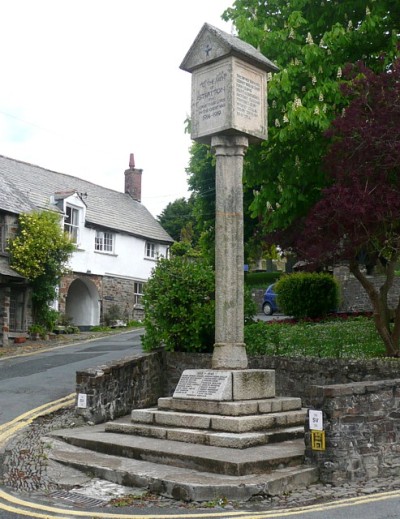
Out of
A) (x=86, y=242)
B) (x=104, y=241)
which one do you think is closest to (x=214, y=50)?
(x=86, y=242)

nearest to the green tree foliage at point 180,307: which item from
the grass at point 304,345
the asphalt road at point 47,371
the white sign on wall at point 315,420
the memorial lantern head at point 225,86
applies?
the grass at point 304,345

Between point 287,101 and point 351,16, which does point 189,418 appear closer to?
point 287,101

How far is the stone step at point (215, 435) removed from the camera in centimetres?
869

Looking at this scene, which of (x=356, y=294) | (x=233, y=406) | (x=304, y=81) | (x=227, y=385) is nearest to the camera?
(x=233, y=406)

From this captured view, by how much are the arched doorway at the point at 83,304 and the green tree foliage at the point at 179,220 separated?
21.2 meters

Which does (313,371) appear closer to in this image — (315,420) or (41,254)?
(315,420)

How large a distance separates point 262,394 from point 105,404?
3.32m

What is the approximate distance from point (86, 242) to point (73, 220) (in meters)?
1.32

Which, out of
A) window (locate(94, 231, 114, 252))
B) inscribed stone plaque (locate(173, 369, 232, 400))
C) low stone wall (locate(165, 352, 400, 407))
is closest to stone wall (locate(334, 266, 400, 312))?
low stone wall (locate(165, 352, 400, 407))

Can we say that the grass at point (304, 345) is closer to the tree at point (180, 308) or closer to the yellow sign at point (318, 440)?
the tree at point (180, 308)

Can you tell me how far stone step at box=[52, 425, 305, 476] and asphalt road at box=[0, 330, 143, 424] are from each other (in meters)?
2.75

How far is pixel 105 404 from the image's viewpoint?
11930 mm

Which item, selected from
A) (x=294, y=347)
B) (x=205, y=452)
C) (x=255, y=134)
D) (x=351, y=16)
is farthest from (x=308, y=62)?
(x=205, y=452)

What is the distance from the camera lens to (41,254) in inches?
1089
